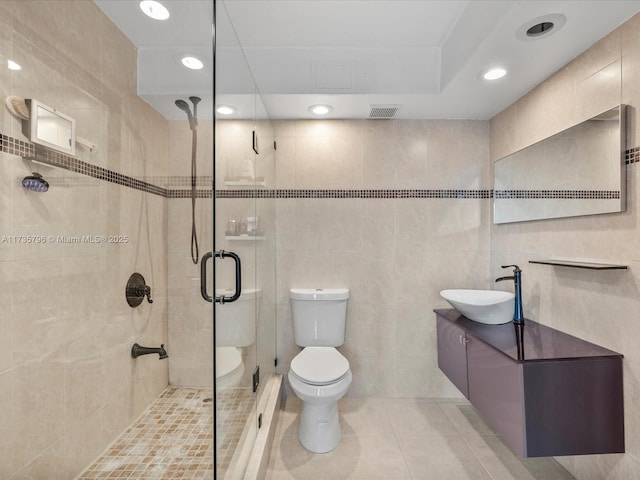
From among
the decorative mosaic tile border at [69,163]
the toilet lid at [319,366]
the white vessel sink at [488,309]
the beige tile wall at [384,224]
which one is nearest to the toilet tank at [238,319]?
the toilet lid at [319,366]

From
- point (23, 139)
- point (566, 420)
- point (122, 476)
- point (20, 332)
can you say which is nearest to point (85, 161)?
point (23, 139)

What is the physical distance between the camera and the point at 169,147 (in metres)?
1.25

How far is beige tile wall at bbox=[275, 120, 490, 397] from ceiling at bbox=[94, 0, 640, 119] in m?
0.19

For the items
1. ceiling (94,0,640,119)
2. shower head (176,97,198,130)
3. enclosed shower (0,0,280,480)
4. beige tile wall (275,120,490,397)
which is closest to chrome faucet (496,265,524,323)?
beige tile wall (275,120,490,397)

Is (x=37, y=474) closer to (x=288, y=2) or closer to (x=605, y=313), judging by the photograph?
(x=288, y=2)

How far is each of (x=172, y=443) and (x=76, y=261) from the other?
733mm

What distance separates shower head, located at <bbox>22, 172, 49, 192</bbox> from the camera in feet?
3.22

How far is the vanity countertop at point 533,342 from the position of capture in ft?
4.84

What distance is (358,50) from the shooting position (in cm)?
211

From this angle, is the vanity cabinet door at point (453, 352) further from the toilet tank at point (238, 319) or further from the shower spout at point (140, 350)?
the shower spout at point (140, 350)

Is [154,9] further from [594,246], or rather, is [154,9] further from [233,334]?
[594,246]

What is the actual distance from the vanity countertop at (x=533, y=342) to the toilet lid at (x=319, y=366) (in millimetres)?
761

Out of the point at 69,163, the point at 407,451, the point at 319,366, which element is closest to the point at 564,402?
the point at 407,451

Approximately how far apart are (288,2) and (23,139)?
1338 millimetres
